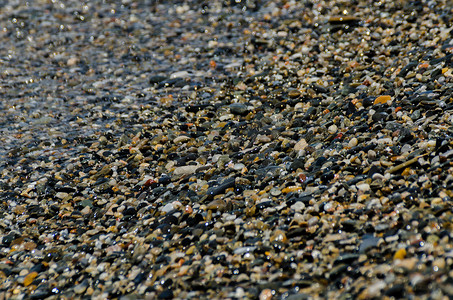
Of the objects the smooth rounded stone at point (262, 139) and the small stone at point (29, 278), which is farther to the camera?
the smooth rounded stone at point (262, 139)

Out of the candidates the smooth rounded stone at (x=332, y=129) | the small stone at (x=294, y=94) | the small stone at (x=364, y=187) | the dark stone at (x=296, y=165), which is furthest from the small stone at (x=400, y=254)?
the small stone at (x=294, y=94)

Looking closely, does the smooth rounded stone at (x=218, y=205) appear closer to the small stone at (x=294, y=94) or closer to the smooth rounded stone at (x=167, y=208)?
the smooth rounded stone at (x=167, y=208)

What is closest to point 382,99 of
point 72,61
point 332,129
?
point 332,129

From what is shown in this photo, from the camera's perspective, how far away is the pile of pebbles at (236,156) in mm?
3977

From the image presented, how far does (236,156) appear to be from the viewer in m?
5.70

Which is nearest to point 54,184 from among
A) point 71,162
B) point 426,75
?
point 71,162

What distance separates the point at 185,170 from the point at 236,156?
26.2 inches

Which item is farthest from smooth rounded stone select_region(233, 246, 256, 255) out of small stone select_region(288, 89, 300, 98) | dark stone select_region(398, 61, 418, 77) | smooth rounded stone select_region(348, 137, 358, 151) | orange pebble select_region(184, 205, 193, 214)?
dark stone select_region(398, 61, 418, 77)

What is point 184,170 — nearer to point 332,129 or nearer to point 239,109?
point 239,109

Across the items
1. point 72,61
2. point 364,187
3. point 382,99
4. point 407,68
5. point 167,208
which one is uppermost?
point 72,61

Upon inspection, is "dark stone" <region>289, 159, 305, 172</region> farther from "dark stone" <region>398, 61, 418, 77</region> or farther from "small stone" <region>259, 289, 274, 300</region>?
"dark stone" <region>398, 61, 418, 77</region>

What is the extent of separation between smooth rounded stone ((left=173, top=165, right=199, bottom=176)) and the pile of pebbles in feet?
0.10

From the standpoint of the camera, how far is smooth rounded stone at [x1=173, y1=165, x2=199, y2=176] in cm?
566

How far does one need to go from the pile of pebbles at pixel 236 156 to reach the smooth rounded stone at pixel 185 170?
3cm
